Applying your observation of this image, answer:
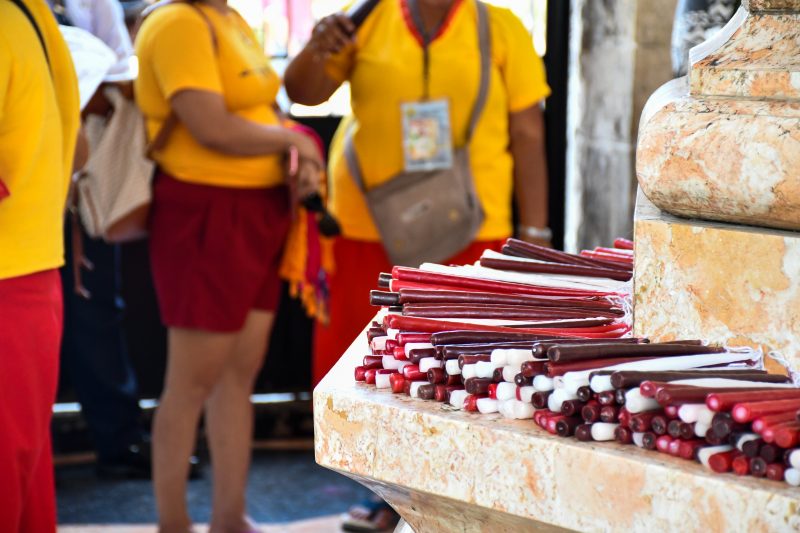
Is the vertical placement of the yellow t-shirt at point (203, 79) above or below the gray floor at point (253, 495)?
above

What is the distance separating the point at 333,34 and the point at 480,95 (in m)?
0.47

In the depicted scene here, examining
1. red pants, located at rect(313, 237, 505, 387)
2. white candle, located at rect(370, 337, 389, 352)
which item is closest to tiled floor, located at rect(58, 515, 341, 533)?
red pants, located at rect(313, 237, 505, 387)

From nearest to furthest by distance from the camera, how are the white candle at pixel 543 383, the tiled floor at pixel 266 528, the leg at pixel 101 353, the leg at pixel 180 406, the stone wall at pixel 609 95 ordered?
the white candle at pixel 543 383, the leg at pixel 180 406, the tiled floor at pixel 266 528, the stone wall at pixel 609 95, the leg at pixel 101 353

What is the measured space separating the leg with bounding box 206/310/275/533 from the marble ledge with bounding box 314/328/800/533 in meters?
1.77

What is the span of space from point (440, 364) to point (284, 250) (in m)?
1.90

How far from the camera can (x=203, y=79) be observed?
3035 mm

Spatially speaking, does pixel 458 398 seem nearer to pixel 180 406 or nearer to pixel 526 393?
pixel 526 393

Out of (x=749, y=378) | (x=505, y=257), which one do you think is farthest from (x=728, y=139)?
(x=505, y=257)

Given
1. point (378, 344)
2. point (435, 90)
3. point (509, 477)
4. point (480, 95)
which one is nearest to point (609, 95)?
→ point (480, 95)

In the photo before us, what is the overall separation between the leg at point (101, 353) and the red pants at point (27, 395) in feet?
5.35

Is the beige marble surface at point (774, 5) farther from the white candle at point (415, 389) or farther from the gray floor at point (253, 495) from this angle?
the gray floor at point (253, 495)

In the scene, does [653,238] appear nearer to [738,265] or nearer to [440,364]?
[738,265]

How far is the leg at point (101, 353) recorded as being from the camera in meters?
4.11

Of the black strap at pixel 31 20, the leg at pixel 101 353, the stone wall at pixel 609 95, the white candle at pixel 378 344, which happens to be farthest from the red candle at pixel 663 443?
the leg at pixel 101 353
